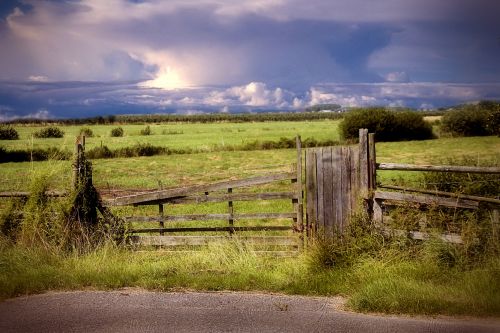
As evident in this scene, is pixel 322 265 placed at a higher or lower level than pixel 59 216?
lower

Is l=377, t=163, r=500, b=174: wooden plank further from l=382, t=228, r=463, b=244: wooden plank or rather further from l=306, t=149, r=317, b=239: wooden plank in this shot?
l=306, t=149, r=317, b=239: wooden plank

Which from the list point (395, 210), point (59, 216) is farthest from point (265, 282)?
point (59, 216)

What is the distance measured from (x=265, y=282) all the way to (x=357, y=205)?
7.87 ft

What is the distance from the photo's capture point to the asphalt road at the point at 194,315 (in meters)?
6.05

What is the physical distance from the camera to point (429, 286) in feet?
22.7

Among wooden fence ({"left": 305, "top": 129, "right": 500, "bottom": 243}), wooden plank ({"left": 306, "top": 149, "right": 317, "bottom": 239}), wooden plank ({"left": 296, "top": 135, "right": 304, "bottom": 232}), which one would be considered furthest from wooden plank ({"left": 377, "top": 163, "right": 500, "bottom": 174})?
wooden plank ({"left": 296, "top": 135, "right": 304, "bottom": 232})

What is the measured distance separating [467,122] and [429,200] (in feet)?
201

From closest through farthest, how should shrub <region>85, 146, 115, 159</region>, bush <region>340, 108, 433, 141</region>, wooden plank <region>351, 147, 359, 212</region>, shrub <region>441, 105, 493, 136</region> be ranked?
wooden plank <region>351, 147, 359, 212</region> < shrub <region>85, 146, 115, 159</region> < bush <region>340, 108, 433, 141</region> < shrub <region>441, 105, 493, 136</region>

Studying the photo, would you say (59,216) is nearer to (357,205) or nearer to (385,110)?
(357,205)

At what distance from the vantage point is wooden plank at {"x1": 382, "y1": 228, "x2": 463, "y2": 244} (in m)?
7.87

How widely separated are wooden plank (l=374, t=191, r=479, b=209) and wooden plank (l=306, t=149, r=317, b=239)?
1237 mm

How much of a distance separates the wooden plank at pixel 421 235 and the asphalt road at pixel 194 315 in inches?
73.6

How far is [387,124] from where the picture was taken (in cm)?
6262

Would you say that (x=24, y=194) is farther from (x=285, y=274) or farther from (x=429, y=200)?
(x=429, y=200)
